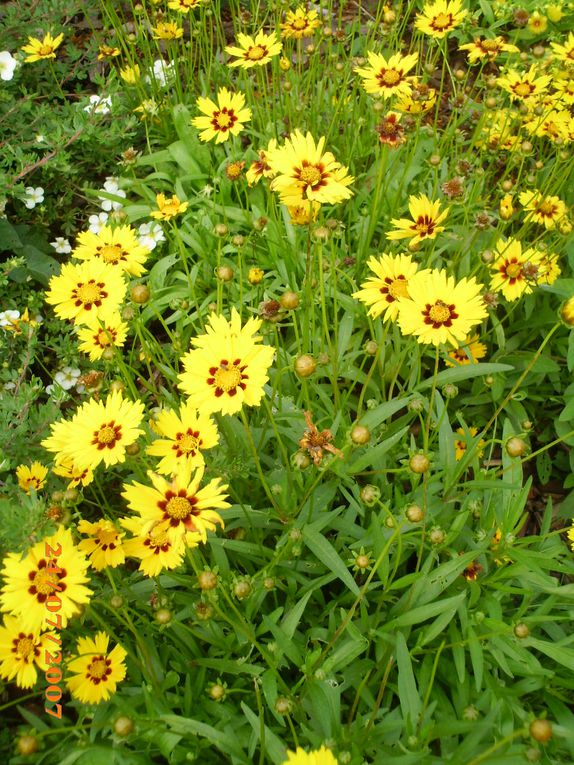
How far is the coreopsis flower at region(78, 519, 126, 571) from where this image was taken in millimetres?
1625

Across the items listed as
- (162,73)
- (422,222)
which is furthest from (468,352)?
(162,73)

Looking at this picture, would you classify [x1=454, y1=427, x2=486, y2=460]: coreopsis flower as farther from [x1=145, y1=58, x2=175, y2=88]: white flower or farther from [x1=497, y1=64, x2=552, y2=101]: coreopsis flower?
[x1=145, y1=58, x2=175, y2=88]: white flower

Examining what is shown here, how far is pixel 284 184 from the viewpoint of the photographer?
1636mm

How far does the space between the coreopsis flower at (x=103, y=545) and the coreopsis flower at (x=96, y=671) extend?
0.19 m

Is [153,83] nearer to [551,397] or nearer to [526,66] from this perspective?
[526,66]

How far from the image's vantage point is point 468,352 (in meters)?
2.30

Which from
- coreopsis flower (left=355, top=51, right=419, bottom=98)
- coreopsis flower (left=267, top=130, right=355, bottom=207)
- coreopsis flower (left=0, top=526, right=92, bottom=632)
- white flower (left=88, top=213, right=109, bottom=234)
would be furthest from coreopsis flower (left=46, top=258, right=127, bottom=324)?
white flower (left=88, top=213, right=109, bottom=234)

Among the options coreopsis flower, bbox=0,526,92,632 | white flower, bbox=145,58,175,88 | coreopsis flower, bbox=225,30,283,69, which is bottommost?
coreopsis flower, bbox=0,526,92,632

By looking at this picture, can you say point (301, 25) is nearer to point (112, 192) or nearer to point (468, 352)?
point (112, 192)

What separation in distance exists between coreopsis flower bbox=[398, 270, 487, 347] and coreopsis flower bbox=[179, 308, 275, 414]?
39 cm

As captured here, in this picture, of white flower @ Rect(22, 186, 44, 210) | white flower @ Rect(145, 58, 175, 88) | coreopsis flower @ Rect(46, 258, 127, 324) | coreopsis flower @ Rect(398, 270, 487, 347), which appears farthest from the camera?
white flower @ Rect(145, 58, 175, 88)

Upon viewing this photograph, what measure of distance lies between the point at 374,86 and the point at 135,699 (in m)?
2.12

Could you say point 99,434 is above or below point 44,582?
above

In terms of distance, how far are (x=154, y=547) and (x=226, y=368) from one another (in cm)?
48
